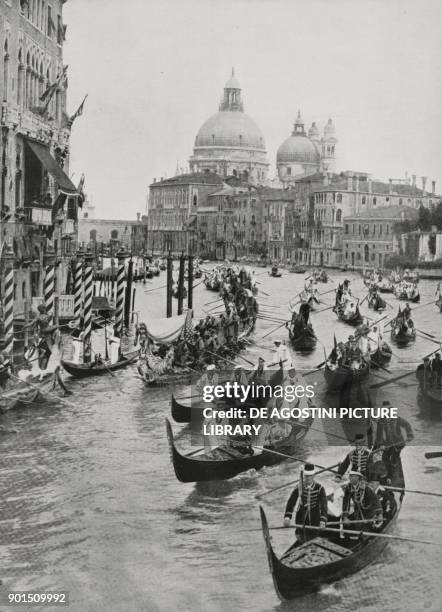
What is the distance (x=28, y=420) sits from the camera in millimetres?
9922

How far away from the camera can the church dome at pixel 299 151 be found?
67938 millimetres

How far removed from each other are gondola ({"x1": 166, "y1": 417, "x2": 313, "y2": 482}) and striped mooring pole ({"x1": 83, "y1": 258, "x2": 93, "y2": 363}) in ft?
18.3

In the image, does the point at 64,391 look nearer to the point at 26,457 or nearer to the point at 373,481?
the point at 26,457

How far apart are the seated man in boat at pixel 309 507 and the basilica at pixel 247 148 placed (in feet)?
204

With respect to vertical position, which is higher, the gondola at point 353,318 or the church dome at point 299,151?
the church dome at point 299,151

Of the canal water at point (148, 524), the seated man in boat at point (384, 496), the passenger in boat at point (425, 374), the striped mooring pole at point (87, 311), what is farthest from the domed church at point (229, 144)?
the seated man in boat at point (384, 496)

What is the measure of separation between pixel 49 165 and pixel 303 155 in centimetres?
5336

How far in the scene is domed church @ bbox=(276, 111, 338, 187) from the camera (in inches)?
2665

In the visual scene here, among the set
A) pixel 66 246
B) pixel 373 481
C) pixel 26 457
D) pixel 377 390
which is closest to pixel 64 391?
pixel 26 457

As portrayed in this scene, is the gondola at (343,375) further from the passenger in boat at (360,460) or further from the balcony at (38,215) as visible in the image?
the balcony at (38,215)

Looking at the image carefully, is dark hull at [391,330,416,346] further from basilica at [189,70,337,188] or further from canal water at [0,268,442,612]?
basilica at [189,70,337,188]

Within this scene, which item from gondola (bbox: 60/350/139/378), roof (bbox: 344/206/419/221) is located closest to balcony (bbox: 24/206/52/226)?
gondola (bbox: 60/350/139/378)

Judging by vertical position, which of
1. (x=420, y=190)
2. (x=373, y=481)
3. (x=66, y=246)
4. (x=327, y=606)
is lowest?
(x=327, y=606)

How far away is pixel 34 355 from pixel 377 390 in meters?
4.18
